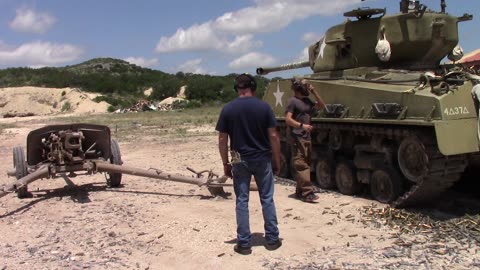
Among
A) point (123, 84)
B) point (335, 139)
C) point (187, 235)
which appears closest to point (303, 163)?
point (335, 139)

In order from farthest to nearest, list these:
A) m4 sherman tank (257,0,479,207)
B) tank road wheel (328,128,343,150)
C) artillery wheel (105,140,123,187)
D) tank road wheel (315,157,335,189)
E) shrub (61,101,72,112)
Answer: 1. shrub (61,101,72,112)
2. tank road wheel (315,157,335,189)
3. artillery wheel (105,140,123,187)
4. tank road wheel (328,128,343,150)
5. m4 sherman tank (257,0,479,207)

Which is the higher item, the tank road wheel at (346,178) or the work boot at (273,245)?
the tank road wheel at (346,178)

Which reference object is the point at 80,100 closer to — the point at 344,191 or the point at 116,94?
the point at 116,94

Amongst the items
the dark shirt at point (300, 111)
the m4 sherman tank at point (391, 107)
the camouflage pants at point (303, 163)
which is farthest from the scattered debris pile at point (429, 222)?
the dark shirt at point (300, 111)

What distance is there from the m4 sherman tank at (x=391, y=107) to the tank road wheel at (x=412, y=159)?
0.04 feet

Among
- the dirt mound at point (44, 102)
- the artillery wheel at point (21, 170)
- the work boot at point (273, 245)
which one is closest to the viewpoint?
the work boot at point (273, 245)

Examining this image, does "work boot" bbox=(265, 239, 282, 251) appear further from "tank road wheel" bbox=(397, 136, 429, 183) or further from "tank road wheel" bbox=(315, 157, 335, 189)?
"tank road wheel" bbox=(315, 157, 335, 189)

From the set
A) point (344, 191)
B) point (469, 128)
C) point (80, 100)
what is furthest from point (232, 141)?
point (80, 100)

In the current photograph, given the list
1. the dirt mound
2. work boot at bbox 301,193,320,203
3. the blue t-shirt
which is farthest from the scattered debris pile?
the dirt mound

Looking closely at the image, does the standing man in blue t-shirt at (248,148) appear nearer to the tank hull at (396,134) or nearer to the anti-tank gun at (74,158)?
the tank hull at (396,134)

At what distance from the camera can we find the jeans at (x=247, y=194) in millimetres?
5617

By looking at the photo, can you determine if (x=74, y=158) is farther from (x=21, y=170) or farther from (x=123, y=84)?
(x=123, y=84)

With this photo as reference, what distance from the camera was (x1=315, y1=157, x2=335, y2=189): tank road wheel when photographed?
905 centimetres

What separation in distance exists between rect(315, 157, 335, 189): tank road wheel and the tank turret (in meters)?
1.46
